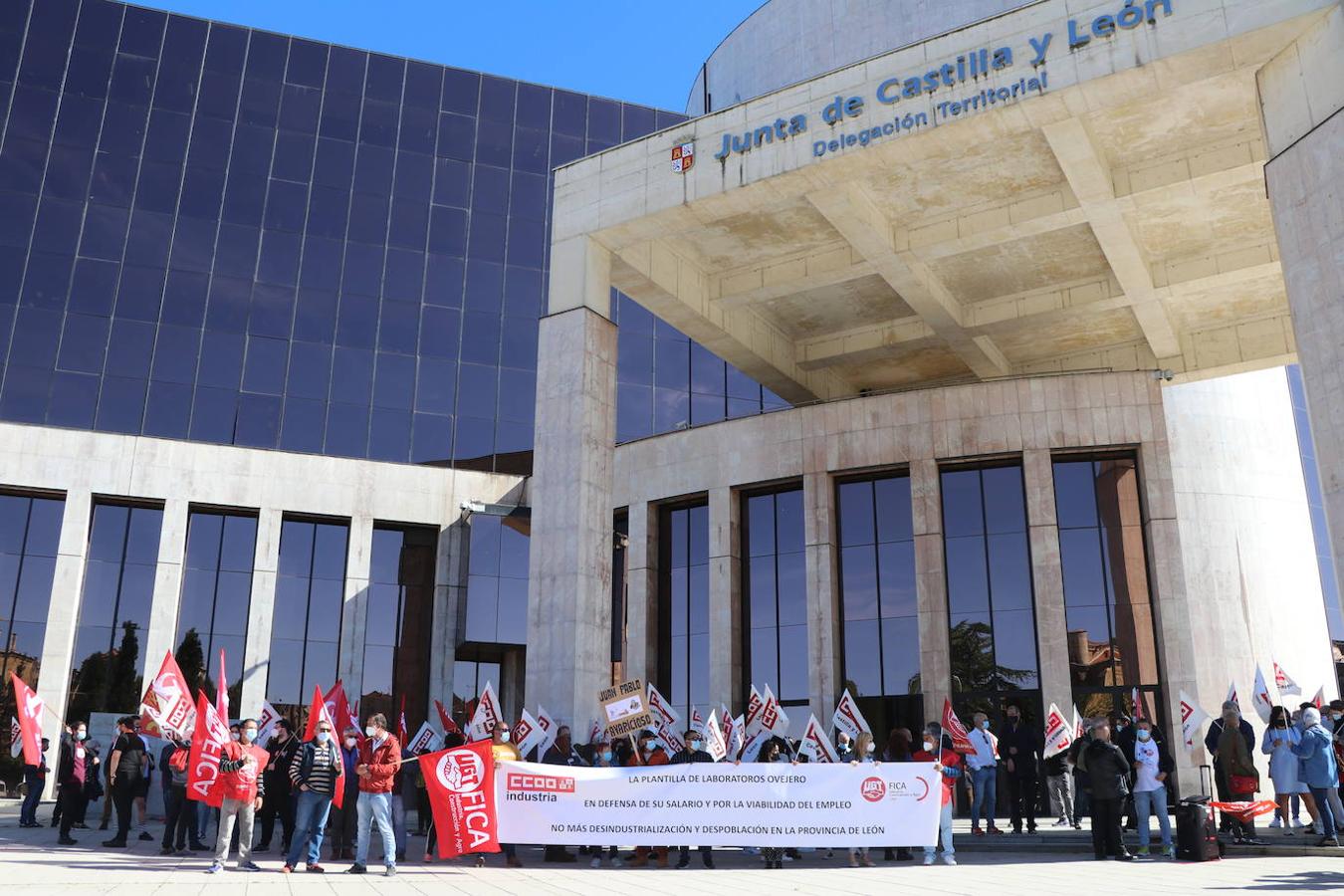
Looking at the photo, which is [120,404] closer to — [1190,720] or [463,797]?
[463,797]

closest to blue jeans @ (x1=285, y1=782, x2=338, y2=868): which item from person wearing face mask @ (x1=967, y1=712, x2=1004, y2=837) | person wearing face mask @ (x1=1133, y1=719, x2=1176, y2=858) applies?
person wearing face mask @ (x1=967, y1=712, x2=1004, y2=837)

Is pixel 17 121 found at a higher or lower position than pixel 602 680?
higher

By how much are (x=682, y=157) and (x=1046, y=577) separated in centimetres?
1216

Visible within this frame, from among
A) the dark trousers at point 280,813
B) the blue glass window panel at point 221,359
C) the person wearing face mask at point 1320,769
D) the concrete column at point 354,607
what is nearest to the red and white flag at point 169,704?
the dark trousers at point 280,813

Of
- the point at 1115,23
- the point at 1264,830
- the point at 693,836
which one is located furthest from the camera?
the point at 1115,23

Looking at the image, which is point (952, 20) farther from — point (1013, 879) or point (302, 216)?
point (1013, 879)

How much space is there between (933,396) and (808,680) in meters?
7.46

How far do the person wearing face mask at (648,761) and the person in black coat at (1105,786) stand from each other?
5472 millimetres

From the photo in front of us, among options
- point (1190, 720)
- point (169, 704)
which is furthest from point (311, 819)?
point (1190, 720)

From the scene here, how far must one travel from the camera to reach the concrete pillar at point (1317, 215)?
1560 cm

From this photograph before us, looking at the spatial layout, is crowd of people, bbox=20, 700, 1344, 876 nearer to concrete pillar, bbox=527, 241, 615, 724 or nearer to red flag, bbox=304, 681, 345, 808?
red flag, bbox=304, 681, 345, 808

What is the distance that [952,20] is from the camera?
2916 cm

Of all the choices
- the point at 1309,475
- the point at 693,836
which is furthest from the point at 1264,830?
the point at 1309,475

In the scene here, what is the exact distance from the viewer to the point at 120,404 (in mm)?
30625
